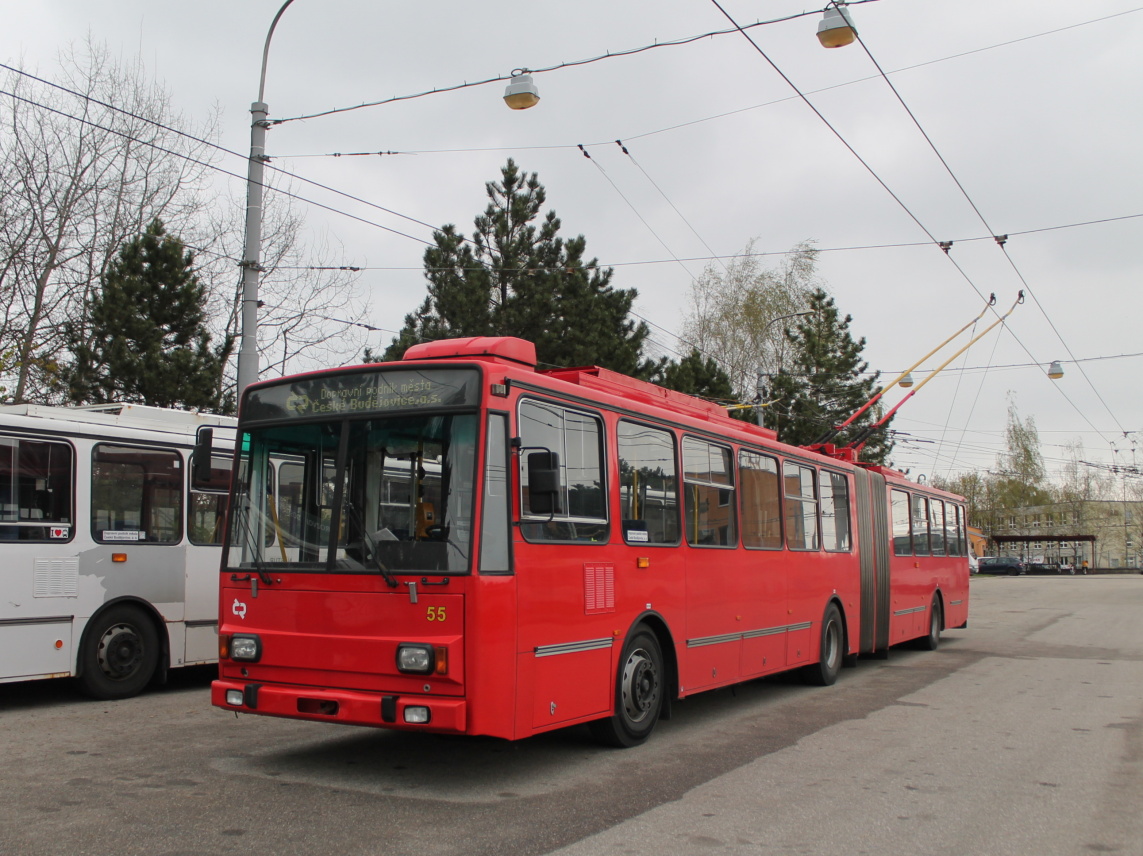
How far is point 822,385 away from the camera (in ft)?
131

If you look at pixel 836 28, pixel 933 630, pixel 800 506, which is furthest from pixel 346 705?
pixel 933 630

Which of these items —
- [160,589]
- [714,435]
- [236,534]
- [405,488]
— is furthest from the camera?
[160,589]

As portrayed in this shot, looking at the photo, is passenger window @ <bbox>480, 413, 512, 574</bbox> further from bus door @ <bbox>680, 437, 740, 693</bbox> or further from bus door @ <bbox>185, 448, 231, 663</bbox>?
bus door @ <bbox>185, 448, 231, 663</bbox>

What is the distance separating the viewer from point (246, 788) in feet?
21.2

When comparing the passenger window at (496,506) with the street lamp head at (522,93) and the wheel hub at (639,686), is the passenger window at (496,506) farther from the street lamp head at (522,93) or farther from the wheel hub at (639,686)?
the street lamp head at (522,93)

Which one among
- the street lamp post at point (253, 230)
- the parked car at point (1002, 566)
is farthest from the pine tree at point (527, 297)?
the parked car at point (1002, 566)

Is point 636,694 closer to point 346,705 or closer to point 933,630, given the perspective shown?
point 346,705

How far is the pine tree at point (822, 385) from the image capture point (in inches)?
1516

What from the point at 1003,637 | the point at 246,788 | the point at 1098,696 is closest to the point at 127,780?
the point at 246,788

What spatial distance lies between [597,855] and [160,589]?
706cm

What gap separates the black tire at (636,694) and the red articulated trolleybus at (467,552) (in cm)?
2

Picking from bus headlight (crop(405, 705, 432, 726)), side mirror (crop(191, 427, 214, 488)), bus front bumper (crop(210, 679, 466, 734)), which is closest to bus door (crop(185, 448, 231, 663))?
side mirror (crop(191, 427, 214, 488))

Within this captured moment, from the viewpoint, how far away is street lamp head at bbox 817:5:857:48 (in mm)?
10367

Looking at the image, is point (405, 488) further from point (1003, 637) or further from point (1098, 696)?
point (1003, 637)
